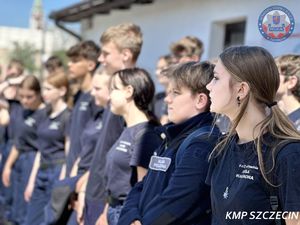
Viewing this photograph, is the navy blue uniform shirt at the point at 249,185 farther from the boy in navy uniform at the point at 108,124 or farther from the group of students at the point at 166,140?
the boy in navy uniform at the point at 108,124

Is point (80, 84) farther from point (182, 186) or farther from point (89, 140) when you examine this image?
point (182, 186)

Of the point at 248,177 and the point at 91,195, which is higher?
the point at 248,177

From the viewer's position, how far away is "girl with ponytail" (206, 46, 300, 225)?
173 centimetres

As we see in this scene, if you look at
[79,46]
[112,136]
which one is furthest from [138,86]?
[79,46]

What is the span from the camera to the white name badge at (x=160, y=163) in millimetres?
2389

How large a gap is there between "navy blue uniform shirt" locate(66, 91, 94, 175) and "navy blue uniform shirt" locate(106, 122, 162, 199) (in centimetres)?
119

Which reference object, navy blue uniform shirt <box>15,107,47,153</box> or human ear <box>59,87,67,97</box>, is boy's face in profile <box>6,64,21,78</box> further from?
human ear <box>59,87,67,97</box>

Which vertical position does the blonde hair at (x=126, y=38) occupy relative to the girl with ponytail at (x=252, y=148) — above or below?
above

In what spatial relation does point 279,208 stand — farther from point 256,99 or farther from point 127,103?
point 127,103

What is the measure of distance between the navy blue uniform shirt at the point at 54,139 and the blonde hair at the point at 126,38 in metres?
1.56

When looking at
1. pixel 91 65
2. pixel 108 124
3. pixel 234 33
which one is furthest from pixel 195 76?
pixel 234 33

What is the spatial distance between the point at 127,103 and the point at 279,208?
63.2 inches

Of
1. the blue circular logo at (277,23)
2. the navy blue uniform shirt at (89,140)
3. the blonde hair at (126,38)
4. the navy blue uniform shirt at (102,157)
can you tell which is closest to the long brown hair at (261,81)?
the blue circular logo at (277,23)

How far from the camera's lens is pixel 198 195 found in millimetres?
2176
